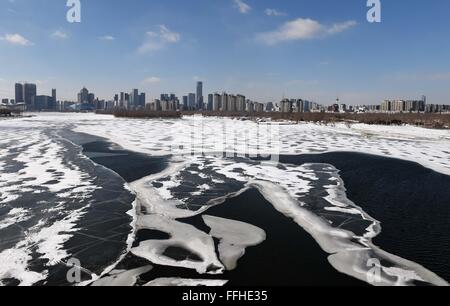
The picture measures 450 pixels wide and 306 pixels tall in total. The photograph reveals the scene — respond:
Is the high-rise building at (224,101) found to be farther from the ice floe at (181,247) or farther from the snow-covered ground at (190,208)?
the ice floe at (181,247)

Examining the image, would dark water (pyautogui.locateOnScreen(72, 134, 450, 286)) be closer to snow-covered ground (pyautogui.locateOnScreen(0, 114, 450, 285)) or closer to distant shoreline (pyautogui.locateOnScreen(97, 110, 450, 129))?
snow-covered ground (pyautogui.locateOnScreen(0, 114, 450, 285))

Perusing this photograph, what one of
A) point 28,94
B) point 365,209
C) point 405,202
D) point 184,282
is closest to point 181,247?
point 184,282

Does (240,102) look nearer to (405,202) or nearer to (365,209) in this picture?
(405,202)

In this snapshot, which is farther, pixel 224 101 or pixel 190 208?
pixel 224 101

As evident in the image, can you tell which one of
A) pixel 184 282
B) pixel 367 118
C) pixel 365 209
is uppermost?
pixel 367 118

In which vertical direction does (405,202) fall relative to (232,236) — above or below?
above

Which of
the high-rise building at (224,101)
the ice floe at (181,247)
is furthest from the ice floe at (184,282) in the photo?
the high-rise building at (224,101)

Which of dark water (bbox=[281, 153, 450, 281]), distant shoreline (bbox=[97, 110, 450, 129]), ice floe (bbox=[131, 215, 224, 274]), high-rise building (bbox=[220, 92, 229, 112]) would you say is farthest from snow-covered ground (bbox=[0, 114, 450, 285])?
high-rise building (bbox=[220, 92, 229, 112])

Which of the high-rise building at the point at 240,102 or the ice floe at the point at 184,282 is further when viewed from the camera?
the high-rise building at the point at 240,102

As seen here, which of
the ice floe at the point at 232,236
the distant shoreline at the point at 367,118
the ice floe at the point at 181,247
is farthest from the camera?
the distant shoreline at the point at 367,118

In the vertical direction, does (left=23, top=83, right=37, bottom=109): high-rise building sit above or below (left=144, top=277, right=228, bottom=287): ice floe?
above

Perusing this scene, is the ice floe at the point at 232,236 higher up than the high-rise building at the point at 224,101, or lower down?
lower down

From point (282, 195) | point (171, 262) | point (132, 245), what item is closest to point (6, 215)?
point (132, 245)
